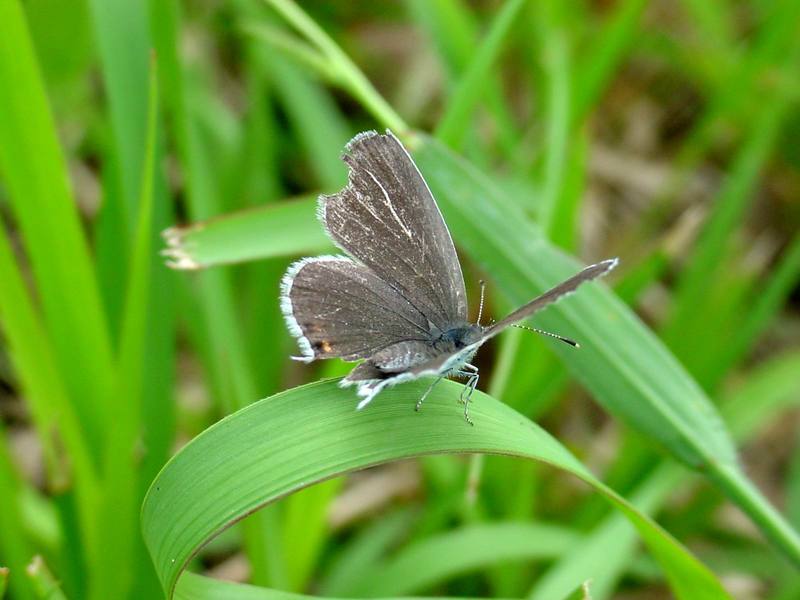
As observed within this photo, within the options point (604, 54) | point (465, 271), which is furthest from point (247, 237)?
point (604, 54)

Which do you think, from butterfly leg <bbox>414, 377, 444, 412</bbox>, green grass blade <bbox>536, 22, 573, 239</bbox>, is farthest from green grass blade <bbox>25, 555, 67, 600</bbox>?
green grass blade <bbox>536, 22, 573, 239</bbox>

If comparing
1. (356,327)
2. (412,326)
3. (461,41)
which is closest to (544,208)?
(461,41)

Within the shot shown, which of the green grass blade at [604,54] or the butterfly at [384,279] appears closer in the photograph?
the butterfly at [384,279]

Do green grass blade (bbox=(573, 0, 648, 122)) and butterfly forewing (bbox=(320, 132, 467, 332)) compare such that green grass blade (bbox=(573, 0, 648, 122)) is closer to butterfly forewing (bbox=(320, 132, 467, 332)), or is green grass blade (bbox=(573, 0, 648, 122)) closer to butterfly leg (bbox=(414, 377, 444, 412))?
butterfly forewing (bbox=(320, 132, 467, 332))

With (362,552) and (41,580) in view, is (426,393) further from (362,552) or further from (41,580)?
(362,552)

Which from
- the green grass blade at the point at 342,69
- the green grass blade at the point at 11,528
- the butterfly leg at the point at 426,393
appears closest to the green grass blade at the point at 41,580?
the green grass blade at the point at 11,528

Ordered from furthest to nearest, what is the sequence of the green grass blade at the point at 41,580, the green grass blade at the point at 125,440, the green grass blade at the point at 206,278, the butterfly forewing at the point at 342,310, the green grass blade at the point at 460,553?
the green grass blade at the point at 460,553 → the green grass blade at the point at 206,278 → the green grass blade at the point at 125,440 → the butterfly forewing at the point at 342,310 → the green grass blade at the point at 41,580

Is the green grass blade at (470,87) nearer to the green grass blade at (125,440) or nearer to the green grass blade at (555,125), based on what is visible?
the green grass blade at (555,125)

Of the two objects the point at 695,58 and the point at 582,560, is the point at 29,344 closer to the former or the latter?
the point at 582,560
